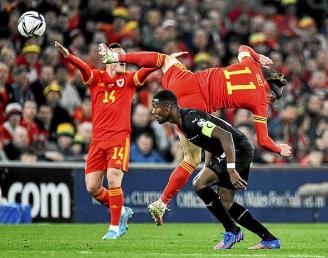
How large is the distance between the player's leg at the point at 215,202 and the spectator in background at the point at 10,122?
705cm

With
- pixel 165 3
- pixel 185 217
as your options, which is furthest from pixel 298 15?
pixel 185 217

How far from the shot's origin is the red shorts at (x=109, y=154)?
14789 millimetres

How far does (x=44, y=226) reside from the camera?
17297 millimetres

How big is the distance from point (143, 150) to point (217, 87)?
6.20 meters

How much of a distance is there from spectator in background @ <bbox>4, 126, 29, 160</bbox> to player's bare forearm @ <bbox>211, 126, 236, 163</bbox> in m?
7.57

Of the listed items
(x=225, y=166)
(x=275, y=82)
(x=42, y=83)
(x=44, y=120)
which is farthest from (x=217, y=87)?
(x=42, y=83)

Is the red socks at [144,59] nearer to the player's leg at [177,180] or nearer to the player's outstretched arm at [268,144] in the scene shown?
the player's leg at [177,180]

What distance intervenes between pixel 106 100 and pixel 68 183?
399 centimetres

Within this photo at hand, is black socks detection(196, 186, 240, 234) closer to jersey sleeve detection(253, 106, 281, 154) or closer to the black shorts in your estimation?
the black shorts

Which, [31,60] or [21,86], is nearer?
[21,86]

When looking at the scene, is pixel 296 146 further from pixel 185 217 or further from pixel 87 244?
pixel 87 244

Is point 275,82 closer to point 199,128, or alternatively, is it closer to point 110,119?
point 110,119

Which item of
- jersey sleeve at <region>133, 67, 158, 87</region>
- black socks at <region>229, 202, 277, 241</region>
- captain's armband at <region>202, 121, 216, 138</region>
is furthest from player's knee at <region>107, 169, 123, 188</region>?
captain's armband at <region>202, 121, 216, 138</region>

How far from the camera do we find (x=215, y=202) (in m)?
12.6
